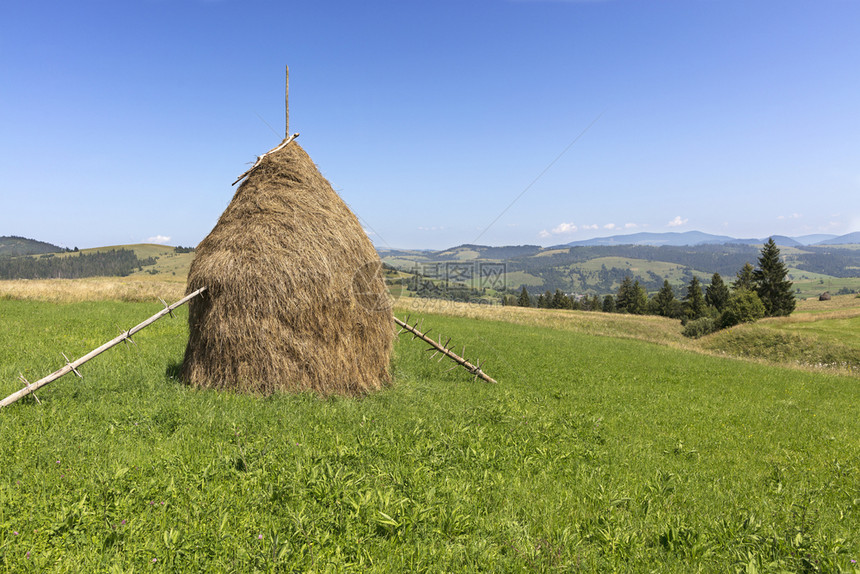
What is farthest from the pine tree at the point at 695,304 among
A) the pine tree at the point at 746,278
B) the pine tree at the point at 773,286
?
the pine tree at the point at 773,286

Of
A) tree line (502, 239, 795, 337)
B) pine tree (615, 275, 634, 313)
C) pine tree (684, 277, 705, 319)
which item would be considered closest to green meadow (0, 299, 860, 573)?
tree line (502, 239, 795, 337)

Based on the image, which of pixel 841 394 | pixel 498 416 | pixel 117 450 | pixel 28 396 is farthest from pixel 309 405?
pixel 841 394

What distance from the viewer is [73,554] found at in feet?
13.9

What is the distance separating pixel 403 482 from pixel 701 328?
6847cm

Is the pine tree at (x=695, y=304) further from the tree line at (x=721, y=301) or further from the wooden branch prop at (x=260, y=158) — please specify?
the wooden branch prop at (x=260, y=158)

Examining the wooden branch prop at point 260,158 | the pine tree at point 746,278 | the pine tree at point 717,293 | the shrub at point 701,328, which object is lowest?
the shrub at point 701,328

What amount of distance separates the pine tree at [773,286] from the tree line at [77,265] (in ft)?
634

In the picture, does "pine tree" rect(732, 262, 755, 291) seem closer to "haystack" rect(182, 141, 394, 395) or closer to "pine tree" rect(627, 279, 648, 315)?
"pine tree" rect(627, 279, 648, 315)

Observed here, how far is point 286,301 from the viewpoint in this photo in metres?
9.90

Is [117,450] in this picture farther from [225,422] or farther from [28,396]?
[28,396]

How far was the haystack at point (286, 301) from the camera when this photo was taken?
32.4 ft

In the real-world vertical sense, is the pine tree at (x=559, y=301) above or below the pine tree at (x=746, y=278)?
below

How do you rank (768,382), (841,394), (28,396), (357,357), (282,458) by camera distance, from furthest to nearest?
(768,382), (841,394), (357,357), (28,396), (282,458)

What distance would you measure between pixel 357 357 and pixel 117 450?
5.41m
